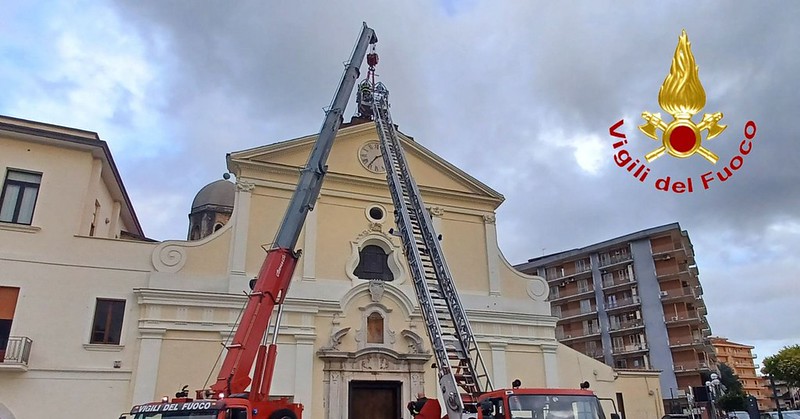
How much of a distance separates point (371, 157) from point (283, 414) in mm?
12999

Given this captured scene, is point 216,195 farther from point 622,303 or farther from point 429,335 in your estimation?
point 622,303

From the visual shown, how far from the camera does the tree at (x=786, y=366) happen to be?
39.5 m

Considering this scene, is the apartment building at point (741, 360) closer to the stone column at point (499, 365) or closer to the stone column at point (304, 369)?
the stone column at point (499, 365)

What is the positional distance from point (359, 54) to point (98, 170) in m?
8.77

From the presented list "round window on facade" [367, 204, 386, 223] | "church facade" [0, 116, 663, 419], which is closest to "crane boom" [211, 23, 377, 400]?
"church facade" [0, 116, 663, 419]

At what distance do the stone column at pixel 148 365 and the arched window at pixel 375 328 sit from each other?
6.12 m

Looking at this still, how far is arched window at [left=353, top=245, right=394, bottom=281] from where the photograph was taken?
63.6 feet

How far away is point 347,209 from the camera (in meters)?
19.8

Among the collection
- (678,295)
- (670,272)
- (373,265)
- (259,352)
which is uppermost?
(670,272)

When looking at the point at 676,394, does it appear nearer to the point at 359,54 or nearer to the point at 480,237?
the point at 480,237

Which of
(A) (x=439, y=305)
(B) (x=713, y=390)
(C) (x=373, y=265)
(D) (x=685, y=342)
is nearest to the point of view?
(A) (x=439, y=305)

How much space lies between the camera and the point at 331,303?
18.0 m

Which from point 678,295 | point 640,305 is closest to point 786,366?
point 678,295

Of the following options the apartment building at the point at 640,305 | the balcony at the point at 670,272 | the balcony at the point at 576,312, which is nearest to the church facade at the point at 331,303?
the apartment building at the point at 640,305
